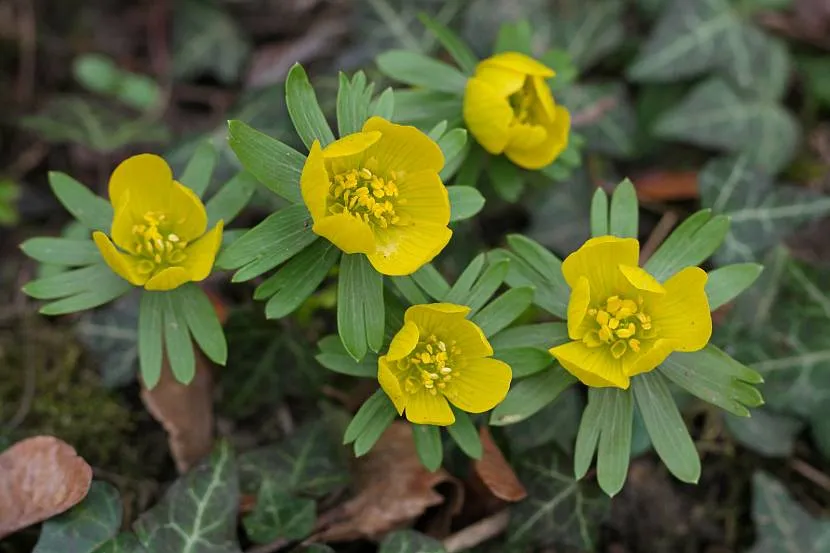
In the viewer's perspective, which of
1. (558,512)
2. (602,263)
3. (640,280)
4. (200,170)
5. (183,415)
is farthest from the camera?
(183,415)

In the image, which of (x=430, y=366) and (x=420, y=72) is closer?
(x=430, y=366)

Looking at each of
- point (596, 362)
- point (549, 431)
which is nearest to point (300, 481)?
point (549, 431)

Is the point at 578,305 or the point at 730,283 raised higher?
the point at 578,305

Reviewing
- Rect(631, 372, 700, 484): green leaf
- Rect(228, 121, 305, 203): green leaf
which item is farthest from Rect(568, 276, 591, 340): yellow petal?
Rect(228, 121, 305, 203): green leaf

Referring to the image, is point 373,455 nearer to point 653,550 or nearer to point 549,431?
point 549,431

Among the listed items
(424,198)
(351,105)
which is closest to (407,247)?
(424,198)

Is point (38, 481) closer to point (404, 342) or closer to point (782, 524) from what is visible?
point (404, 342)

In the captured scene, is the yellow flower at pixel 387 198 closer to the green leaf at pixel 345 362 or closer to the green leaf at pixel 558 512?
the green leaf at pixel 345 362
